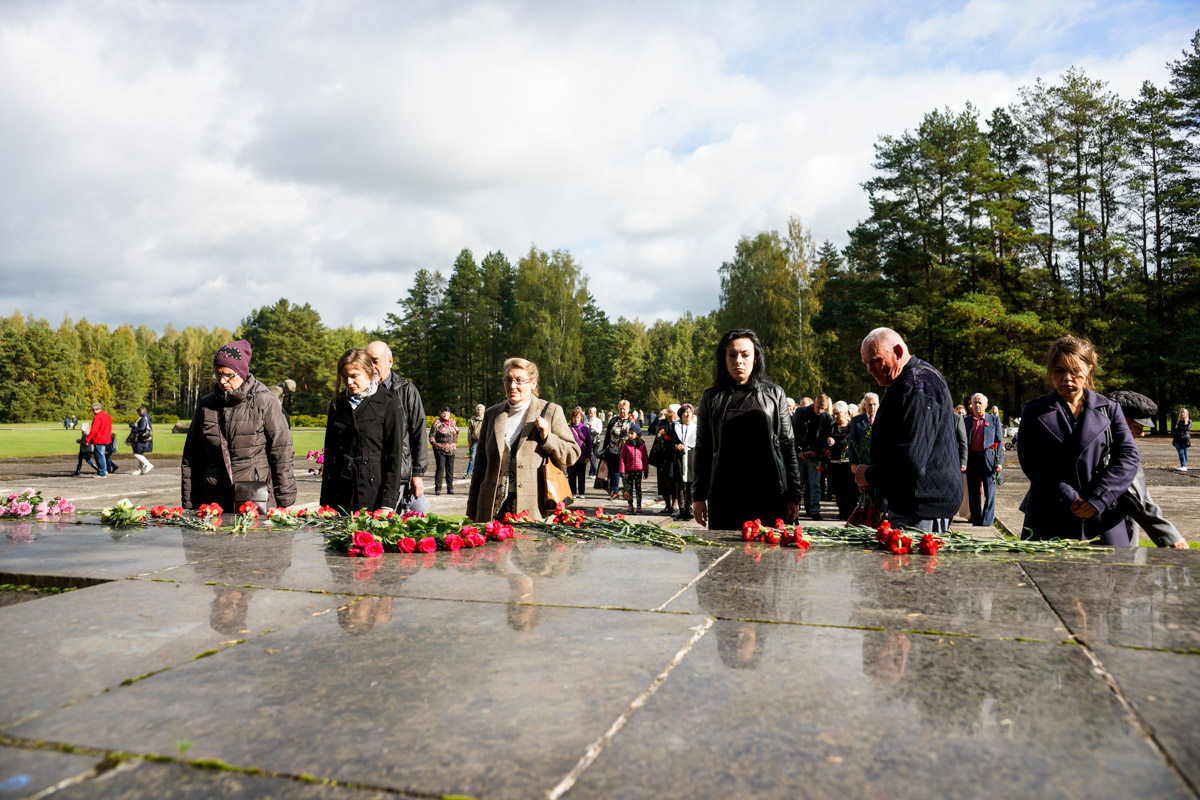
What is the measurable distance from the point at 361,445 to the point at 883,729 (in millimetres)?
4197

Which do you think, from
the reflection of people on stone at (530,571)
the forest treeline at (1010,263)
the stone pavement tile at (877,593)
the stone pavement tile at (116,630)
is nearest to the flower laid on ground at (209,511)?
the stone pavement tile at (116,630)

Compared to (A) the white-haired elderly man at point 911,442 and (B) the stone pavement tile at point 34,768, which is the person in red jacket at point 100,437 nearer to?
(A) the white-haired elderly man at point 911,442

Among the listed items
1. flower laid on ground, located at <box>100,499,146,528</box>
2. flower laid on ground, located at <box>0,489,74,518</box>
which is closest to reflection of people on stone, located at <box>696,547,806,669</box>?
flower laid on ground, located at <box>100,499,146,528</box>

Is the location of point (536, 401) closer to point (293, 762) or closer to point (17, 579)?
point (17, 579)

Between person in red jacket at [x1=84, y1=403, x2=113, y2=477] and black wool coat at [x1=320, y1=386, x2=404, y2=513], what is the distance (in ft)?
52.0

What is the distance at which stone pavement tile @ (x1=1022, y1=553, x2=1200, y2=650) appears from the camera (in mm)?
2318

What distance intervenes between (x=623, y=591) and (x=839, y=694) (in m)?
1.20

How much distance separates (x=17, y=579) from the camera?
3.37 metres

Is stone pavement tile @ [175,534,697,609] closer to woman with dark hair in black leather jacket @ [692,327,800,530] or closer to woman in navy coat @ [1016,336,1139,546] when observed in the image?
woman with dark hair in black leather jacket @ [692,327,800,530]

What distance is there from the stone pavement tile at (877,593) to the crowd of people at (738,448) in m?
0.75

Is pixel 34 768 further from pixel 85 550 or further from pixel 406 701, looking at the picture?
pixel 85 550

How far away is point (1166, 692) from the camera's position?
187 cm

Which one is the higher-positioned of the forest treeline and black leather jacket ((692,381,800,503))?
the forest treeline

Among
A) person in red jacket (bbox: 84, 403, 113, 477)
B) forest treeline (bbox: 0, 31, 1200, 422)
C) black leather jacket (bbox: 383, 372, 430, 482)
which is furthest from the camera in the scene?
forest treeline (bbox: 0, 31, 1200, 422)
